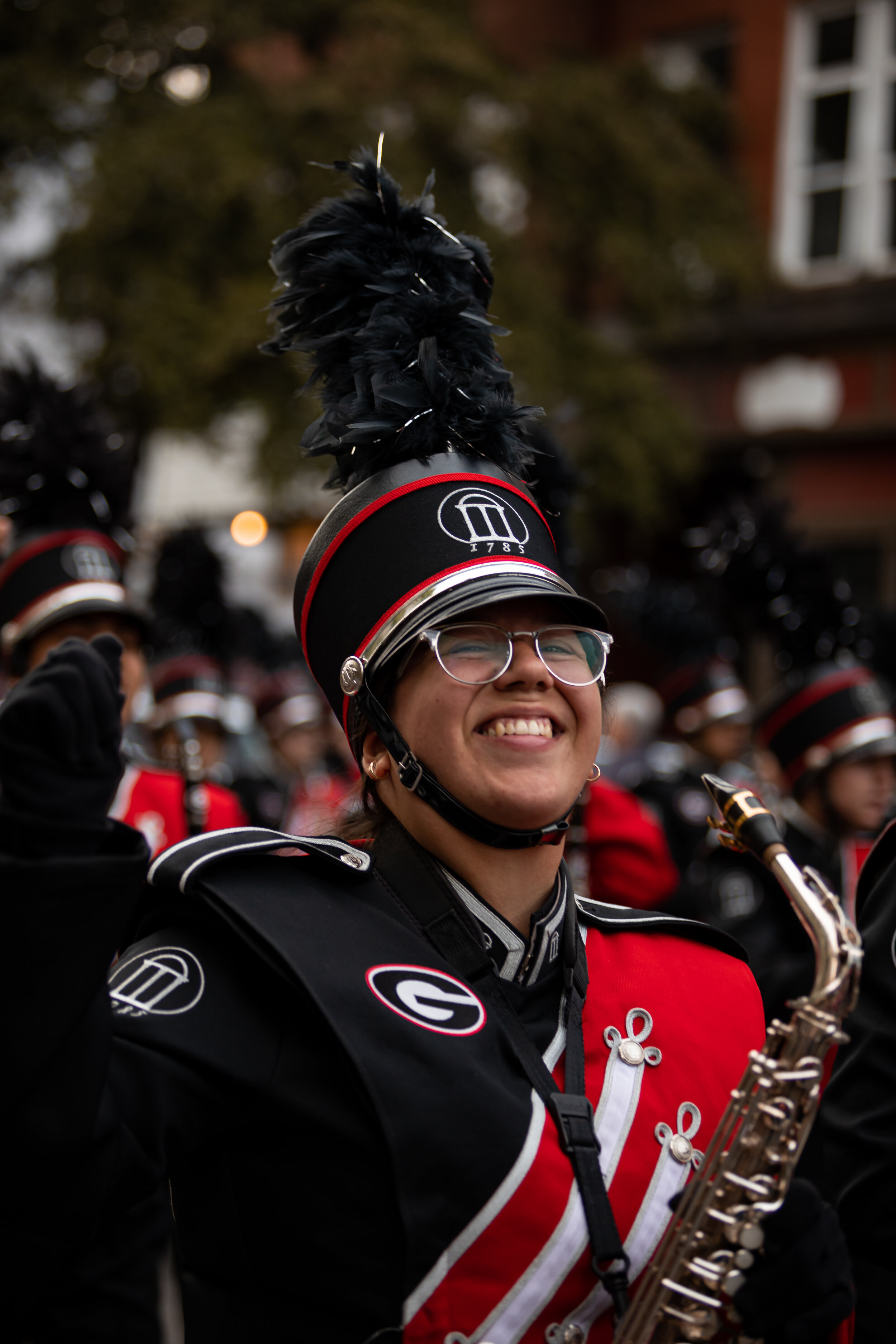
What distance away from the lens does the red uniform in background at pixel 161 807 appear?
4.36 metres

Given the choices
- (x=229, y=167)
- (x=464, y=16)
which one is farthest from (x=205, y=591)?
(x=464, y=16)

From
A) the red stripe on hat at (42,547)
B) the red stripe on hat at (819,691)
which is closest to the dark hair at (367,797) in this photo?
the red stripe on hat at (42,547)

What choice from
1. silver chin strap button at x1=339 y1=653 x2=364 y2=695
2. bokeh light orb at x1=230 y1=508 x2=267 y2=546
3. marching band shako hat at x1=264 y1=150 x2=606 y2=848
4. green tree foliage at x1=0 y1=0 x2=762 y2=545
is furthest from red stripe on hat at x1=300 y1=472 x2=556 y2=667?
bokeh light orb at x1=230 y1=508 x2=267 y2=546

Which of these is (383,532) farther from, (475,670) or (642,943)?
(642,943)

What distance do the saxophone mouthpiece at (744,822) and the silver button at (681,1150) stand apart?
409 mm

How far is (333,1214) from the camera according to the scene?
5.24ft

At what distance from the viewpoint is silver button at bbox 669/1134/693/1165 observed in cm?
179

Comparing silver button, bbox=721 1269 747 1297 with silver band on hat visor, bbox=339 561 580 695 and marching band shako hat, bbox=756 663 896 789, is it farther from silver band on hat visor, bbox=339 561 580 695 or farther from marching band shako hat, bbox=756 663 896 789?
marching band shako hat, bbox=756 663 896 789

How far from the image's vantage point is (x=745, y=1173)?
166cm

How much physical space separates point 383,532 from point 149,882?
65cm

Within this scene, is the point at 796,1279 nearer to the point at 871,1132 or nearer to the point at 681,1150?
the point at 681,1150

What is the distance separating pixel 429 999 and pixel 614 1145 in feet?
1.07

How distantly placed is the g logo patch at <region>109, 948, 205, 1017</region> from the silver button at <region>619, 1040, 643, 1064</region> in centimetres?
63

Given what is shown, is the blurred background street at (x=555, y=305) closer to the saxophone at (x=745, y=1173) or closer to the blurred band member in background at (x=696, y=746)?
the blurred band member in background at (x=696, y=746)
